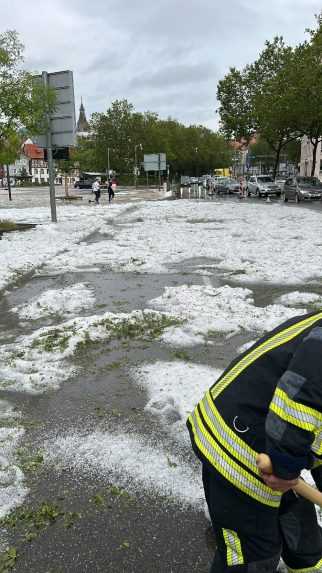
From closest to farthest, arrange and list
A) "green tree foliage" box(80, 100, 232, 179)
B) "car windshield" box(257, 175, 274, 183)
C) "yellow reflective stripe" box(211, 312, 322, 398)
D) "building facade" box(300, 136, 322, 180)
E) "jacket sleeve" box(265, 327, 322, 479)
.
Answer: "jacket sleeve" box(265, 327, 322, 479), "yellow reflective stripe" box(211, 312, 322, 398), "car windshield" box(257, 175, 274, 183), "green tree foliage" box(80, 100, 232, 179), "building facade" box(300, 136, 322, 180)

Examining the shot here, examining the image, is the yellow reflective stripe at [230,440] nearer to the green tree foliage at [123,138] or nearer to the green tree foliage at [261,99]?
the green tree foliage at [261,99]

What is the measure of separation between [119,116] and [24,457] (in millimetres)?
67079

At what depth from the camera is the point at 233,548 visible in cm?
173

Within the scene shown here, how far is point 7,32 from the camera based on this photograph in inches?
543

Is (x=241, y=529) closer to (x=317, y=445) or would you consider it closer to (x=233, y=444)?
(x=233, y=444)

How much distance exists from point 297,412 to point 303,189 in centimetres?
3123

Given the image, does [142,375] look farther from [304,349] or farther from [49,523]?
[304,349]

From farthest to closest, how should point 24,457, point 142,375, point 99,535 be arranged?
point 142,375, point 24,457, point 99,535

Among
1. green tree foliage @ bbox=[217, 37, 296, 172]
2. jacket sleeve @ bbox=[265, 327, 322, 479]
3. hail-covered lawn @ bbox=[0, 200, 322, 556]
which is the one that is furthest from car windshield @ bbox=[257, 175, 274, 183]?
jacket sleeve @ bbox=[265, 327, 322, 479]

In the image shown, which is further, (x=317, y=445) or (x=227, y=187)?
(x=227, y=187)

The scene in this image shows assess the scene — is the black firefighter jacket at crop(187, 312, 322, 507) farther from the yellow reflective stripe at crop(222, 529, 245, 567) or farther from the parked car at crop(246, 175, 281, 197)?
the parked car at crop(246, 175, 281, 197)

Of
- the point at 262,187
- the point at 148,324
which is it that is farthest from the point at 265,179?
the point at 148,324

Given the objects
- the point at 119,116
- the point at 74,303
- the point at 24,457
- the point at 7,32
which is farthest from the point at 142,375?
the point at 119,116

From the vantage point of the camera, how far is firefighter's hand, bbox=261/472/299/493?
1.52m
